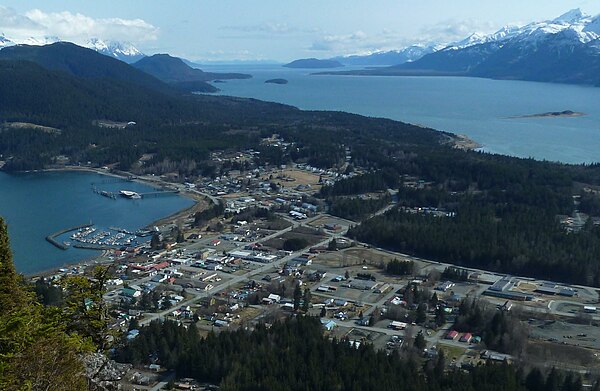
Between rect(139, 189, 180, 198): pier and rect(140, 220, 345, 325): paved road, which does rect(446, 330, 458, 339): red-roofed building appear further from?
rect(139, 189, 180, 198): pier

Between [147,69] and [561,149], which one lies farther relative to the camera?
[147,69]

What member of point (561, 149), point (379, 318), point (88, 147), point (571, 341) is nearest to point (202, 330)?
point (379, 318)

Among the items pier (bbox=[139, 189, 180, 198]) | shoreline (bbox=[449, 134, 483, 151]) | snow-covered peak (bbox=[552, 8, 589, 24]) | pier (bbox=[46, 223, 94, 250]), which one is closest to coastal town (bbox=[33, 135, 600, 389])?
pier (bbox=[46, 223, 94, 250])

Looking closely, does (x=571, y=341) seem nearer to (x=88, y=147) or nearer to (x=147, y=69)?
(x=88, y=147)

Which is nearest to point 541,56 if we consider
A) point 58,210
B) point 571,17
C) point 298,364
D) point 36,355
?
point 571,17

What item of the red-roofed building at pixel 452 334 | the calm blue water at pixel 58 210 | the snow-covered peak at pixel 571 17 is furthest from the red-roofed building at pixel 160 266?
the snow-covered peak at pixel 571 17
